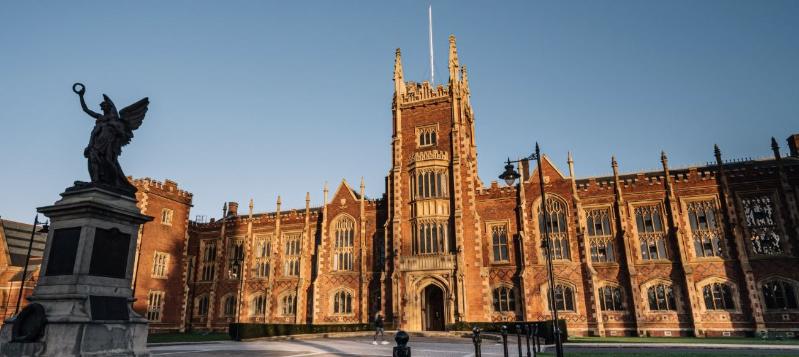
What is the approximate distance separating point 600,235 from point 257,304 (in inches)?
1172

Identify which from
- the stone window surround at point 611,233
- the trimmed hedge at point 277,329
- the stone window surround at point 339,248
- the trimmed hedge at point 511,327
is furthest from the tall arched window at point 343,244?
the stone window surround at point 611,233

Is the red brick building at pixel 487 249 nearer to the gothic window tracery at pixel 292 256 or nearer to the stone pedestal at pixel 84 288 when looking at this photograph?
the gothic window tracery at pixel 292 256

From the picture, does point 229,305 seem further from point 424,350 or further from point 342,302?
point 424,350

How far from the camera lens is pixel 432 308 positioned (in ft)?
118

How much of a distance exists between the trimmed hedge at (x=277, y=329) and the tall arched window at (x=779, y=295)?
25.5 metres

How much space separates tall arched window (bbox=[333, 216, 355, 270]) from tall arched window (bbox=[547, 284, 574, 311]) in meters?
16.5

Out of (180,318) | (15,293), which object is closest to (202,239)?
(180,318)

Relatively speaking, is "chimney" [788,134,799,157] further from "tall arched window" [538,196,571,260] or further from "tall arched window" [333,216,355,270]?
"tall arched window" [333,216,355,270]

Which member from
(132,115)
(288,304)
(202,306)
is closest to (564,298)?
(288,304)

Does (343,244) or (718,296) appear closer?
(718,296)

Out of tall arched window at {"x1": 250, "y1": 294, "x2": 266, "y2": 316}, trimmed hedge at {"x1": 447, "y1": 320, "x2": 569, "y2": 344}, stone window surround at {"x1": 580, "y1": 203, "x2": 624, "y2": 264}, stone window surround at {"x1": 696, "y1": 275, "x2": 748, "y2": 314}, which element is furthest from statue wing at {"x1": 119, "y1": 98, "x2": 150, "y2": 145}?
stone window surround at {"x1": 696, "y1": 275, "x2": 748, "y2": 314}

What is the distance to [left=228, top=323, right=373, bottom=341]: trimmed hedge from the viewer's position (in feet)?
81.4

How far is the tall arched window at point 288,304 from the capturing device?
4072cm

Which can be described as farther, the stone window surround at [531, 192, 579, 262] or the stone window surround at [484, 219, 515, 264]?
the stone window surround at [484, 219, 515, 264]
